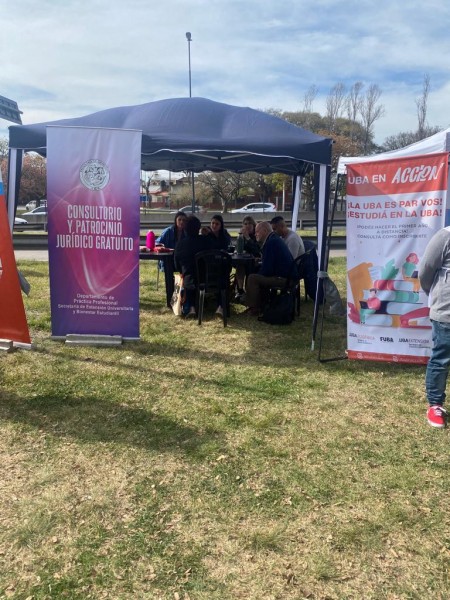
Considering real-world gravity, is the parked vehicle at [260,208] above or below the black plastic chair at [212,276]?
above

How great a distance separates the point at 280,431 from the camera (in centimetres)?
346

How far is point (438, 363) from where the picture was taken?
3521mm

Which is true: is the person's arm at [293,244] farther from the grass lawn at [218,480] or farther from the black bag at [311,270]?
the grass lawn at [218,480]

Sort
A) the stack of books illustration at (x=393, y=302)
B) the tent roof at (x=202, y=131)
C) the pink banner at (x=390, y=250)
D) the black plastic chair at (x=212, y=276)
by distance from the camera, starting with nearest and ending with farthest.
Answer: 1. the pink banner at (x=390, y=250)
2. the stack of books illustration at (x=393, y=302)
3. the tent roof at (x=202, y=131)
4. the black plastic chair at (x=212, y=276)

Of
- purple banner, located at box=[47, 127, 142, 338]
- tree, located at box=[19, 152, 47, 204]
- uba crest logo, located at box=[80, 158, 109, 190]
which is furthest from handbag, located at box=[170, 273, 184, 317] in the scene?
tree, located at box=[19, 152, 47, 204]

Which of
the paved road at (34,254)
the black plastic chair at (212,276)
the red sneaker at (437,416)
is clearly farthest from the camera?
the paved road at (34,254)

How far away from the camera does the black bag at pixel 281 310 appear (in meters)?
6.27

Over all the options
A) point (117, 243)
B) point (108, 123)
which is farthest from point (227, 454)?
point (108, 123)

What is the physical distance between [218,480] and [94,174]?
3402 millimetres

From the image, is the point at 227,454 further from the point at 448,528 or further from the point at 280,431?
the point at 448,528

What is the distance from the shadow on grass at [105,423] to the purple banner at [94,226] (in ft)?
4.71

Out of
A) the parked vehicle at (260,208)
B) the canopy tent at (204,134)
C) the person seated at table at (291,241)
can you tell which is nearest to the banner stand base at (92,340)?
the canopy tent at (204,134)

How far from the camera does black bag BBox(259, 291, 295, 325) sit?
6266mm

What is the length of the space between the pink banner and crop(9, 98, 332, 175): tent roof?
115 centimetres
